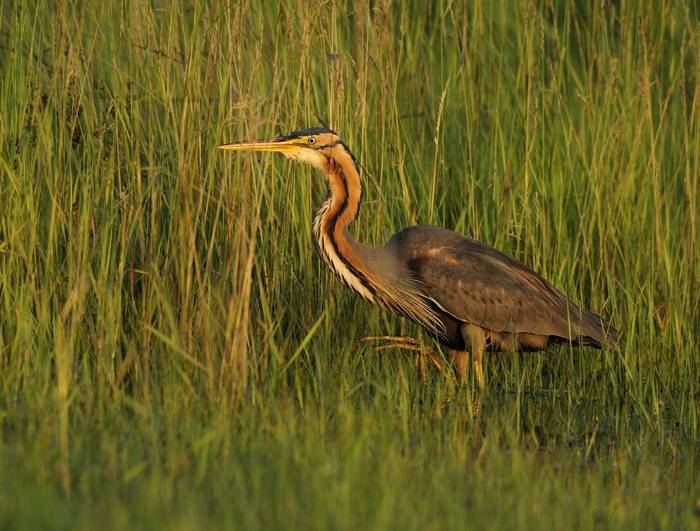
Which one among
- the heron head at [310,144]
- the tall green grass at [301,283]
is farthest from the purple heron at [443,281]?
the tall green grass at [301,283]

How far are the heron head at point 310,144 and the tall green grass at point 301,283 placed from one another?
206 millimetres

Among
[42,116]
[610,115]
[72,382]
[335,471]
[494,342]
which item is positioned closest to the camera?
[335,471]

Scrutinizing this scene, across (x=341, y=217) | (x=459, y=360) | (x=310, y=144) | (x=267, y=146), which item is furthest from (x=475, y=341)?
(x=267, y=146)

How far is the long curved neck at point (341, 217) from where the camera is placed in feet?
18.3

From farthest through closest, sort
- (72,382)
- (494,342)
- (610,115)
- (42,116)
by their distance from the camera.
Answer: (610,115) < (494,342) < (42,116) < (72,382)

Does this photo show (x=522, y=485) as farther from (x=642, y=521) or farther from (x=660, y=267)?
(x=660, y=267)

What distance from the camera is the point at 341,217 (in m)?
5.61

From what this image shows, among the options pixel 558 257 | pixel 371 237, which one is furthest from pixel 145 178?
pixel 558 257

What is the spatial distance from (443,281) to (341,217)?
596 mm

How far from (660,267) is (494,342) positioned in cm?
83

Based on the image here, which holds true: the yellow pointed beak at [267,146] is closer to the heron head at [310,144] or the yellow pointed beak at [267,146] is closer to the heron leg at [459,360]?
the heron head at [310,144]

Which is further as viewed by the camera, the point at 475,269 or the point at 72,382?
the point at 475,269

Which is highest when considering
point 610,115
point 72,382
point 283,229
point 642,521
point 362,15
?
point 362,15

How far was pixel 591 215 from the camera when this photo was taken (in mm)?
6168
